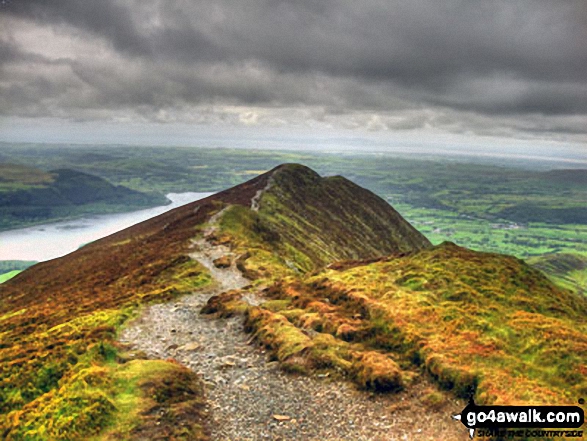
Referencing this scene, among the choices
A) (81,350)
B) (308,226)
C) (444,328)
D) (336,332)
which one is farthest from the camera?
(308,226)

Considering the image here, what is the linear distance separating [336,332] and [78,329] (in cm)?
2123

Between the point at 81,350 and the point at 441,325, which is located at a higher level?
the point at 441,325

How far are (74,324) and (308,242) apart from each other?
6751 centimetres

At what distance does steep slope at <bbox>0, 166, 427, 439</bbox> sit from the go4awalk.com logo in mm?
15253

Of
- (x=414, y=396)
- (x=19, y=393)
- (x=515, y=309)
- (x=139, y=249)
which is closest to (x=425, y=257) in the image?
(x=515, y=309)

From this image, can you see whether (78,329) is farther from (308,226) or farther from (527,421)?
(308,226)

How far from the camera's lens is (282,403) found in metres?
20.3

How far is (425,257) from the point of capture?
Result: 141 feet

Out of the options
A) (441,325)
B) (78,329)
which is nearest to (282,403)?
(441,325)

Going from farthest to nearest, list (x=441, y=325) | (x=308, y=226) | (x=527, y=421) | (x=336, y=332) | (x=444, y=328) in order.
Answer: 1. (x=308, y=226)
2. (x=336, y=332)
3. (x=441, y=325)
4. (x=444, y=328)
5. (x=527, y=421)

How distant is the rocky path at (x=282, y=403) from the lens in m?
17.6

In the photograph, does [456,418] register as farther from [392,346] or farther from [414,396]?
[392,346]

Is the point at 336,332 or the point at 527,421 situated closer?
the point at 527,421

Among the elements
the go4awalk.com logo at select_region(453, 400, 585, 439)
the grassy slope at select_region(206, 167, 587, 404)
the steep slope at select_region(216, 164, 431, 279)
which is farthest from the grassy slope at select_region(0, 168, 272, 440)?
the steep slope at select_region(216, 164, 431, 279)
